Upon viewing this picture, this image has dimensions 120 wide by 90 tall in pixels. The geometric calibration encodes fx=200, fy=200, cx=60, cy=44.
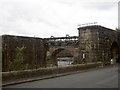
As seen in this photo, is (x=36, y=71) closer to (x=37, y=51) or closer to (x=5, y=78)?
(x=5, y=78)

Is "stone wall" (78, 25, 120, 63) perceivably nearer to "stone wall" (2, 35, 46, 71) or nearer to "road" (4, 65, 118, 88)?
"stone wall" (2, 35, 46, 71)

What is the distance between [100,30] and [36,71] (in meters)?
10.8

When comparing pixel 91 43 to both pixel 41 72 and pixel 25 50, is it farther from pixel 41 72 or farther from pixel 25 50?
pixel 41 72

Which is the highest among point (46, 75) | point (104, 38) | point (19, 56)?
point (104, 38)

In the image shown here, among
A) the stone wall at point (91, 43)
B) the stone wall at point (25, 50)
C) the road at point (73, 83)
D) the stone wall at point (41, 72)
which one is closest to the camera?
the road at point (73, 83)

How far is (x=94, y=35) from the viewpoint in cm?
1916

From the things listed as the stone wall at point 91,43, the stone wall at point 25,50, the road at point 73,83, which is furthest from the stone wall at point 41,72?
the stone wall at point 91,43

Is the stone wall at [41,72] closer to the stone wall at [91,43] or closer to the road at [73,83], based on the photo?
the road at [73,83]

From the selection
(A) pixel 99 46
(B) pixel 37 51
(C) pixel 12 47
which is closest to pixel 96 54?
(A) pixel 99 46

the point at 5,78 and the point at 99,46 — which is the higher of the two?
the point at 99,46

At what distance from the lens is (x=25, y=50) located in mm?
17859

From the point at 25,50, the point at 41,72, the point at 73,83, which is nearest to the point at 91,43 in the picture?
the point at 25,50

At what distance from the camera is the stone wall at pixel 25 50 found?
14992 mm

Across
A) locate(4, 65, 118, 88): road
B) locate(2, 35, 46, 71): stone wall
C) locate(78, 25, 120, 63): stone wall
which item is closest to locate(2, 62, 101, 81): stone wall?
locate(4, 65, 118, 88): road
